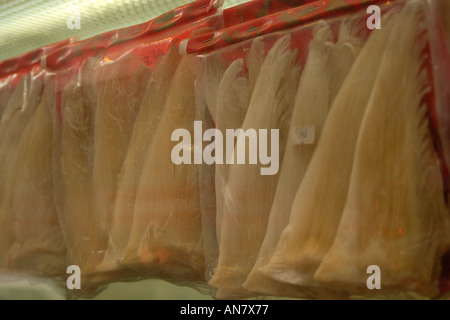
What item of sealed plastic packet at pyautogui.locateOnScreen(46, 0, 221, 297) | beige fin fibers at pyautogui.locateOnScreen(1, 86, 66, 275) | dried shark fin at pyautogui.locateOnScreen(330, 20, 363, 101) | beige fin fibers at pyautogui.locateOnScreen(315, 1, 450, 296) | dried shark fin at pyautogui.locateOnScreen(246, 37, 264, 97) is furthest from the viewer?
beige fin fibers at pyautogui.locateOnScreen(1, 86, 66, 275)

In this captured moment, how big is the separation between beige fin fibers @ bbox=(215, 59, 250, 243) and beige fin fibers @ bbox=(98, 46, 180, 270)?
0.15 m

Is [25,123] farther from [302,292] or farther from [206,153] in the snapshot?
[302,292]

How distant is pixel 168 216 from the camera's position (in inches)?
35.2

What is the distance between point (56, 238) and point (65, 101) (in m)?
0.31

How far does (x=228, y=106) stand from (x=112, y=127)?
0.95ft

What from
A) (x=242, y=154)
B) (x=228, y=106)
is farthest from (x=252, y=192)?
(x=228, y=106)

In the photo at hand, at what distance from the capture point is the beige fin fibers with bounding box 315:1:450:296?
64cm

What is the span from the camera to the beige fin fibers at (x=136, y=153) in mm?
940

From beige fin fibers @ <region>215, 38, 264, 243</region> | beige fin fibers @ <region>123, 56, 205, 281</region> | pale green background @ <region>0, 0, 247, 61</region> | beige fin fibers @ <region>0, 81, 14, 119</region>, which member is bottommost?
beige fin fibers @ <region>123, 56, 205, 281</region>

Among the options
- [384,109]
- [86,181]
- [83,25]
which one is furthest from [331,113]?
[83,25]

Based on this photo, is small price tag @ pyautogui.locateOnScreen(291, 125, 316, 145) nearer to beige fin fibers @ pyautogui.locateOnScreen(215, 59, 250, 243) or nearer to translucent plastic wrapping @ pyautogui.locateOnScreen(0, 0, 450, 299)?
translucent plastic wrapping @ pyautogui.locateOnScreen(0, 0, 450, 299)

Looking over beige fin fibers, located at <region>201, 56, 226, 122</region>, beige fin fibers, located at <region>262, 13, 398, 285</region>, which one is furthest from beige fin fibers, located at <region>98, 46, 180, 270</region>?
beige fin fibers, located at <region>262, 13, 398, 285</region>

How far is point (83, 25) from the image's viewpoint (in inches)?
44.6

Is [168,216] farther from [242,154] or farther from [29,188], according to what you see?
[29,188]
